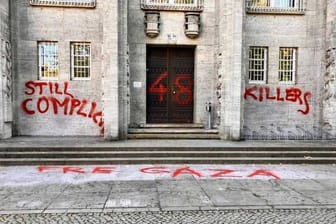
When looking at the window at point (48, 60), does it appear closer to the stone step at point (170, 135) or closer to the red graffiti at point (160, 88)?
the red graffiti at point (160, 88)

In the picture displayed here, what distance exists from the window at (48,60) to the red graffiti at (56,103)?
0.34 meters

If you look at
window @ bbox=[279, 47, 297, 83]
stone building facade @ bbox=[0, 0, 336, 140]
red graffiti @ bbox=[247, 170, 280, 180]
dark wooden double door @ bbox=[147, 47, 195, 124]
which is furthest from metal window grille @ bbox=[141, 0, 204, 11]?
red graffiti @ bbox=[247, 170, 280, 180]

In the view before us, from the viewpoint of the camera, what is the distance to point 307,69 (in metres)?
12.8

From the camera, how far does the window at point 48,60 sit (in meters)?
12.2

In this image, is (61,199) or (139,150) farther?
(139,150)

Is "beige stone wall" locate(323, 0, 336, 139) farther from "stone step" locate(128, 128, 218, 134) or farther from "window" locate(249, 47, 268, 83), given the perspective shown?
"stone step" locate(128, 128, 218, 134)

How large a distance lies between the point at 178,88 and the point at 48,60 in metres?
5.31

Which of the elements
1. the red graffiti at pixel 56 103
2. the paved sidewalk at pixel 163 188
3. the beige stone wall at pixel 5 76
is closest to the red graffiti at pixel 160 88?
the red graffiti at pixel 56 103

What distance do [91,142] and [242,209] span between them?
21.0 ft

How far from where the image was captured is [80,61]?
12.3 meters

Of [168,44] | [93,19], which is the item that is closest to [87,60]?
[93,19]

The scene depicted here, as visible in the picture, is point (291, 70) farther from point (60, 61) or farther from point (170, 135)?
point (60, 61)

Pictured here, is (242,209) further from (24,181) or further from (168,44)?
(168,44)

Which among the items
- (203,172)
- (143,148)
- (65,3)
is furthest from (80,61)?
(203,172)
